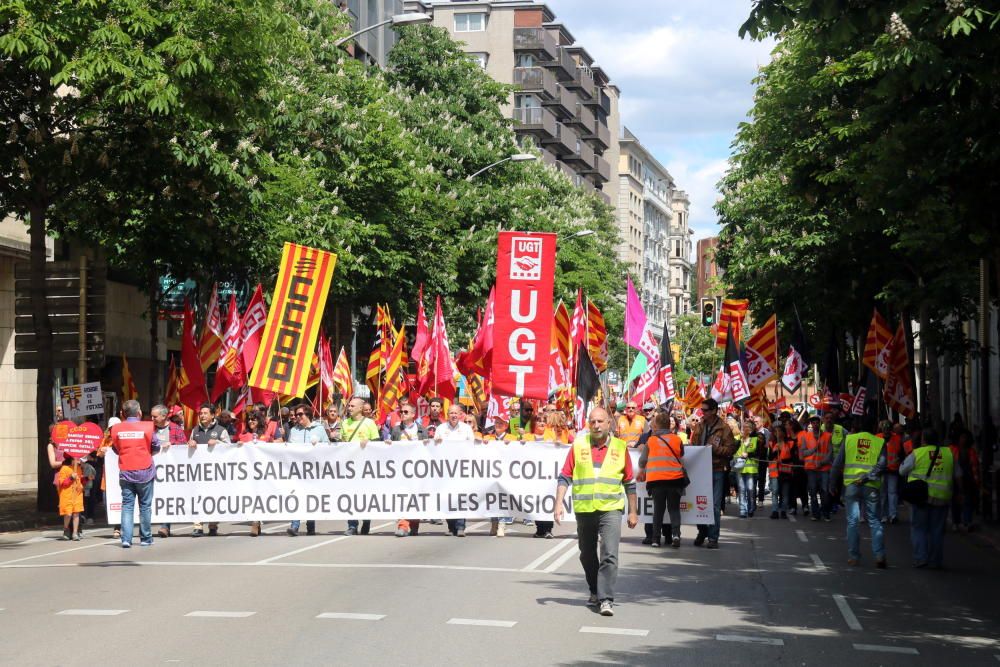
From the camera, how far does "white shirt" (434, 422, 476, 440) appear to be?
763 inches

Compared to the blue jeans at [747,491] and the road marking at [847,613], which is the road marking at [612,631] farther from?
the blue jeans at [747,491]

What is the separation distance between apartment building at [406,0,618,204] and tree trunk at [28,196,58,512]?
75.7 meters

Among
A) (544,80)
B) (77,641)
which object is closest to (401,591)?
(77,641)

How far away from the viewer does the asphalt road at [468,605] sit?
982 cm

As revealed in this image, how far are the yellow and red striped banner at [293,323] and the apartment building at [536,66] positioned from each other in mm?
77385

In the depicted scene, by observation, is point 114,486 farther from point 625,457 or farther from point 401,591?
point 625,457

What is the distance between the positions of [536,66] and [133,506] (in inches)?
3588

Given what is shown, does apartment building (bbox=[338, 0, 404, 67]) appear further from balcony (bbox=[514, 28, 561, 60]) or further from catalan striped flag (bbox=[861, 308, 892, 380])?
balcony (bbox=[514, 28, 561, 60])

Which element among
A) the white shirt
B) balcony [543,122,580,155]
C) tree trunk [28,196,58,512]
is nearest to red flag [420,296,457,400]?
tree trunk [28,196,58,512]

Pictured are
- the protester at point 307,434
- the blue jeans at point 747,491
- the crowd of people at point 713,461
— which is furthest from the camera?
the blue jeans at point 747,491

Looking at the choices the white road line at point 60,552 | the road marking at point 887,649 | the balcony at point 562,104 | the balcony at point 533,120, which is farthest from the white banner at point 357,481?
the balcony at point 562,104

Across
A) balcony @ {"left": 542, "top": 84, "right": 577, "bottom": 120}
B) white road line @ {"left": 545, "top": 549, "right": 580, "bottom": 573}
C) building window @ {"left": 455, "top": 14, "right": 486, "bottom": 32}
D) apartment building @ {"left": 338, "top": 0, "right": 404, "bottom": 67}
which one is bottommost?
white road line @ {"left": 545, "top": 549, "right": 580, "bottom": 573}

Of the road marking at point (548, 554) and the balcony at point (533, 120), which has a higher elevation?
the balcony at point (533, 120)

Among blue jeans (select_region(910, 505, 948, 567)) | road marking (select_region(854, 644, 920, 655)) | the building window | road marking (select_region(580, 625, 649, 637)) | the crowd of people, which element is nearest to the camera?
road marking (select_region(854, 644, 920, 655))
